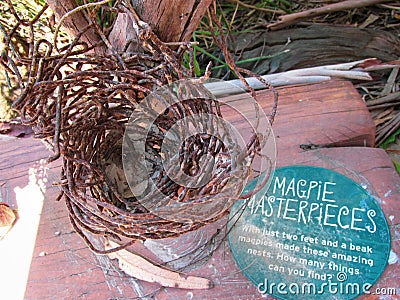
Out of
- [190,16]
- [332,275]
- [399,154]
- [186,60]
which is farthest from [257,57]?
[332,275]

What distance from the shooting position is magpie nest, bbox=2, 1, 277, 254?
1.98ft

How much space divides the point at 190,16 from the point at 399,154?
3.09 ft

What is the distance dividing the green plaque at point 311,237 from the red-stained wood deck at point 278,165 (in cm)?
2

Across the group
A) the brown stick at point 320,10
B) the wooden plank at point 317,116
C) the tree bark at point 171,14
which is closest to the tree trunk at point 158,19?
the tree bark at point 171,14

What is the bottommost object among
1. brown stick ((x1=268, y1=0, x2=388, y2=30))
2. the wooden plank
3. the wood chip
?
the wood chip

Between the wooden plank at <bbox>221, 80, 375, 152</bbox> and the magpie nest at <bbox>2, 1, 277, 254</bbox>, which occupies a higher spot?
the wooden plank at <bbox>221, 80, 375, 152</bbox>

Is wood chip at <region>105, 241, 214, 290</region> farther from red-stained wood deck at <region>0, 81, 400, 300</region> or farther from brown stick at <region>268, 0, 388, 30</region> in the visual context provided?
brown stick at <region>268, 0, 388, 30</region>

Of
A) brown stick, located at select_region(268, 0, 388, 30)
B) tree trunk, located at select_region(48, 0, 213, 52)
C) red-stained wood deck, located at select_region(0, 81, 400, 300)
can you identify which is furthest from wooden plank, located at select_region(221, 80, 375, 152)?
brown stick, located at select_region(268, 0, 388, 30)

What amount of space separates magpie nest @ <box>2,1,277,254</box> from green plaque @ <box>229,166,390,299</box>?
8.1 inches

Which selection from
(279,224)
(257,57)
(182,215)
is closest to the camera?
(182,215)

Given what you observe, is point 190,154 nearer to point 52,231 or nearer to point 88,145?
point 88,145

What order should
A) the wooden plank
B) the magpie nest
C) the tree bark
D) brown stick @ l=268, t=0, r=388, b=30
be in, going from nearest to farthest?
the magpie nest → the tree bark → the wooden plank → brown stick @ l=268, t=0, r=388, b=30

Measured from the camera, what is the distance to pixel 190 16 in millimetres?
768

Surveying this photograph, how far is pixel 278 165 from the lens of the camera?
964 millimetres
